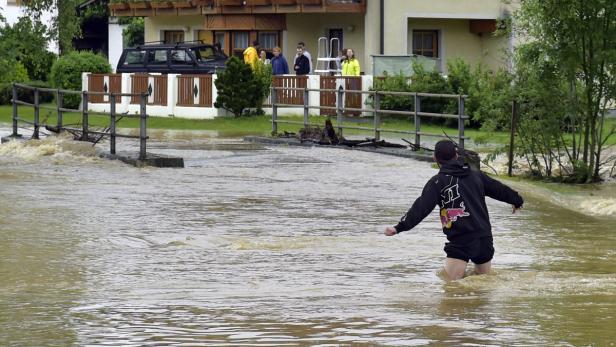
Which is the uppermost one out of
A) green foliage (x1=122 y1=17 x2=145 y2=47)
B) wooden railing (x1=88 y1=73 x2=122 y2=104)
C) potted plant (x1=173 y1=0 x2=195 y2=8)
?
potted plant (x1=173 y1=0 x2=195 y2=8)

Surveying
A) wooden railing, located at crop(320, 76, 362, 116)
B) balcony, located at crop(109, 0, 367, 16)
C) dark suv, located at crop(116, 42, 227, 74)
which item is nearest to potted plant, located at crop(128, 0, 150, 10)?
balcony, located at crop(109, 0, 367, 16)

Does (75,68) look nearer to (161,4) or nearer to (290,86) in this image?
(161,4)

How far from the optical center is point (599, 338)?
938cm

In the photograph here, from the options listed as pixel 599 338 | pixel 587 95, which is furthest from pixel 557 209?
pixel 599 338

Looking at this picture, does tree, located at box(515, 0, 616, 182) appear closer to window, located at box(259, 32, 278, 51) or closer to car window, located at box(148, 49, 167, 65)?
car window, located at box(148, 49, 167, 65)

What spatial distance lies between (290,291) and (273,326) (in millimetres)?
1600

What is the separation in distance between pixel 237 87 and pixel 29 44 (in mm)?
4949

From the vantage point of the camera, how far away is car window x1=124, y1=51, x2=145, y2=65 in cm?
4122

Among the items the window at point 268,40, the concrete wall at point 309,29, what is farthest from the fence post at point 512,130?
the window at point 268,40

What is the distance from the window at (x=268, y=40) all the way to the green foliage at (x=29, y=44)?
6.33 metres

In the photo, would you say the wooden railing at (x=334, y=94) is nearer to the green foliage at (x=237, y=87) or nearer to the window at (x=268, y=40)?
the green foliage at (x=237, y=87)

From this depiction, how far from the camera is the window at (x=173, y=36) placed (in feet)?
157

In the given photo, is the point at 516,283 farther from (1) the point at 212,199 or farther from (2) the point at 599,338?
(1) the point at 212,199

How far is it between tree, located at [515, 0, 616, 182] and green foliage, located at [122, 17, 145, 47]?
39831 millimetres
